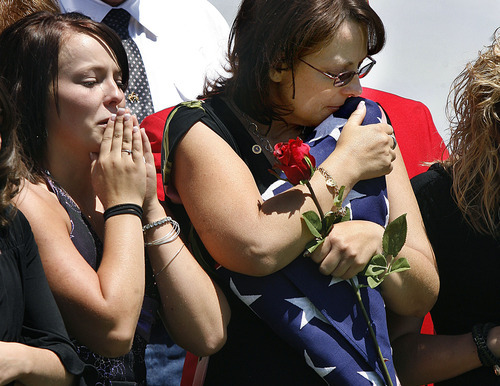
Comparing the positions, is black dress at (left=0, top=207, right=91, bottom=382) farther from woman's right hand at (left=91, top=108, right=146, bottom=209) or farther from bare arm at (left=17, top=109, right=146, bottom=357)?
woman's right hand at (left=91, top=108, right=146, bottom=209)

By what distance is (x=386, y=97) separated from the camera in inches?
137

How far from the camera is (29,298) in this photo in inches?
72.2

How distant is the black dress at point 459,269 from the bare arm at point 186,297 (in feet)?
2.48

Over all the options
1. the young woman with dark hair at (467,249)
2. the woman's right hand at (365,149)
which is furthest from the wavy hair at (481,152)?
the woman's right hand at (365,149)

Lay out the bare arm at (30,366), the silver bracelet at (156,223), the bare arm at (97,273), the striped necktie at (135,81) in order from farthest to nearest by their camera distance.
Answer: the striped necktie at (135,81), the silver bracelet at (156,223), the bare arm at (97,273), the bare arm at (30,366)

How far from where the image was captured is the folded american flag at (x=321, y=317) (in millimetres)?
2068

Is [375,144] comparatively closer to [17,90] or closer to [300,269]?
[300,269]

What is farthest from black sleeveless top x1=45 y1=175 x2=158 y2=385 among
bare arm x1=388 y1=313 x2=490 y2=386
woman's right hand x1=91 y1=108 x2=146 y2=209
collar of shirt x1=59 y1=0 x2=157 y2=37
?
collar of shirt x1=59 y1=0 x2=157 y2=37

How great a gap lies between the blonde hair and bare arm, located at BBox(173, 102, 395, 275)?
1053 mm

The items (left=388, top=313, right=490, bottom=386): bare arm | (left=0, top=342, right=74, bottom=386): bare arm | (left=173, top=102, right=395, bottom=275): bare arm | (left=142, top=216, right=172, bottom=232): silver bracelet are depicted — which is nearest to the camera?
(left=0, top=342, right=74, bottom=386): bare arm

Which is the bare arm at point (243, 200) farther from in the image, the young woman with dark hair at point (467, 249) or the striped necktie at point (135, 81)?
the striped necktie at point (135, 81)

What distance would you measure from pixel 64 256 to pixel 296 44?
34.4 inches

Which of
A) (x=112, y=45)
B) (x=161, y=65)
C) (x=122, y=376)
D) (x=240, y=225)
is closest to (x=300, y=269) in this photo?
(x=240, y=225)

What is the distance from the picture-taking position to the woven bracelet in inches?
93.0
